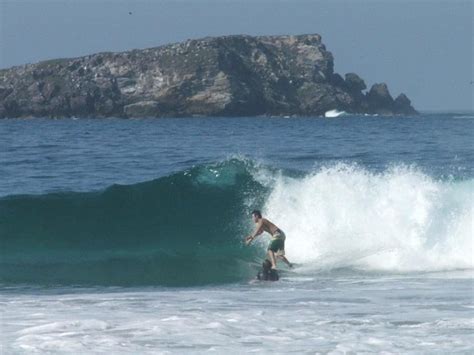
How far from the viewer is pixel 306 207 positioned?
22.8 m

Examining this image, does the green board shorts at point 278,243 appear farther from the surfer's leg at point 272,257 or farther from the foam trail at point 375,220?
the foam trail at point 375,220

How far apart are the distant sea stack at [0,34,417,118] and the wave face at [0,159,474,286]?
81886 mm

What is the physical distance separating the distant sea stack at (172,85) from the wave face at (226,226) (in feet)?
269

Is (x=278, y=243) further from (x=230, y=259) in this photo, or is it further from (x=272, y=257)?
(x=230, y=259)

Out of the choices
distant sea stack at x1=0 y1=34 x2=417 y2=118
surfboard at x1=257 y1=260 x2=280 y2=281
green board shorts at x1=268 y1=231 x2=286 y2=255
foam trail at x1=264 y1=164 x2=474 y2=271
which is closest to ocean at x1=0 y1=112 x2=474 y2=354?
foam trail at x1=264 y1=164 x2=474 y2=271

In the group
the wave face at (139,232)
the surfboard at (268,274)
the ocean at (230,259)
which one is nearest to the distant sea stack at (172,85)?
the ocean at (230,259)

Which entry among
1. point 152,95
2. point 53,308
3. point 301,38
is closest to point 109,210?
point 53,308

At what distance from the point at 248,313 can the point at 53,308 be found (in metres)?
2.56

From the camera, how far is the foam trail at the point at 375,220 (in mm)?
19812

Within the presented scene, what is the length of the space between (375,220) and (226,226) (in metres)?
3.54

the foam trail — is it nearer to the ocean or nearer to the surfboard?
the ocean

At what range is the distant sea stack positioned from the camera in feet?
359

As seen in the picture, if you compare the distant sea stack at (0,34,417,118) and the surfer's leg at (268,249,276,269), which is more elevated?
the distant sea stack at (0,34,417,118)

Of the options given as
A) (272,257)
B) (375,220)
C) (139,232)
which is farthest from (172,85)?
(272,257)
